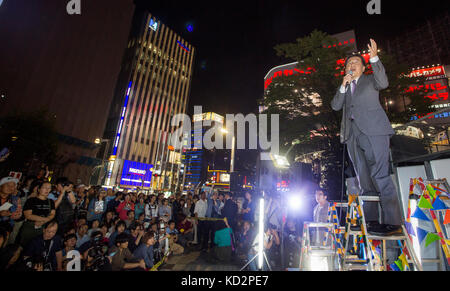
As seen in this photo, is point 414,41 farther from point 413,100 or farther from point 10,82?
point 10,82

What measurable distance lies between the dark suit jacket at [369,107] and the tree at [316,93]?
615 centimetres

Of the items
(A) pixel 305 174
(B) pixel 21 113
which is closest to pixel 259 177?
(A) pixel 305 174

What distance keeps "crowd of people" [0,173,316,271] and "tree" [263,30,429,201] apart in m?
4.13

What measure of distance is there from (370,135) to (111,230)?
719cm

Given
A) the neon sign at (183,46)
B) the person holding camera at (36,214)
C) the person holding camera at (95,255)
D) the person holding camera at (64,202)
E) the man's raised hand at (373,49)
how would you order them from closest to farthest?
1. the man's raised hand at (373,49)
2. the person holding camera at (36,214)
3. the person holding camera at (95,255)
4. the person holding camera at (64,202)
5. the neon sign at (183,46)

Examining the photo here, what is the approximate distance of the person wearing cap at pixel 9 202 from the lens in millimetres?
3958

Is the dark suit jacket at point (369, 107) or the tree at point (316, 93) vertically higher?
the tree at point (316, 93)

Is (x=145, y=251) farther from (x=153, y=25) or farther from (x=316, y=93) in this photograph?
(x=153, y=25)

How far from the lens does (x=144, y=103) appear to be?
55.5 meters

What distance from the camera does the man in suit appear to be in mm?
2395

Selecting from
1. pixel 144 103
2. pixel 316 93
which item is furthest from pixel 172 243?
pixel 144 103

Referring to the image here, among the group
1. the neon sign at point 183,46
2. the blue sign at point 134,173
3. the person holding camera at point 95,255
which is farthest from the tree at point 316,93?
the neon sign at point 183,46

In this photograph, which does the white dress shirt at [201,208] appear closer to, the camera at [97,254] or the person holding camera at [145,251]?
the person holding camera at [145,251]
